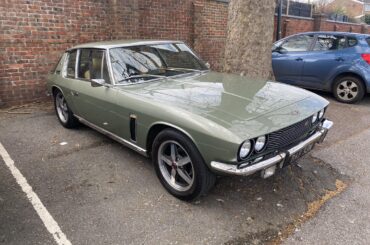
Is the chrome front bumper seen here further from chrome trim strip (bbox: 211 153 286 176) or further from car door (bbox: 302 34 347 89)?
car door (bbox: 302 34 347 89)

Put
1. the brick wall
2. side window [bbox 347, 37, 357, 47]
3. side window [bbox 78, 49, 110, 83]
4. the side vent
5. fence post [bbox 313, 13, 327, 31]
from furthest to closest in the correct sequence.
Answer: fence post [bbox 313, 13, 327, 31] < side window [bbox 347, 37, 357, 47] < the brick wall < side window [bbox 78, 49, 110, 83] < the side vent

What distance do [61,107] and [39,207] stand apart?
266 centimetres

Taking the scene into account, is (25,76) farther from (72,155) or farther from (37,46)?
(72,155)

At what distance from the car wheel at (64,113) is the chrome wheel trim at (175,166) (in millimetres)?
2438

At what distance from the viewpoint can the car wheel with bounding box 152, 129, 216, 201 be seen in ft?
8.92

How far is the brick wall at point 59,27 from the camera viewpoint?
20.4 ft

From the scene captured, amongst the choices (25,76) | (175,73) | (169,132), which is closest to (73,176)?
(169,132)

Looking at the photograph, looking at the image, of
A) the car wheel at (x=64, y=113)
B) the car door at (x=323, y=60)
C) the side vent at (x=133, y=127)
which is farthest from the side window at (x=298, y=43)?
the side vent at (x=133, y=127)

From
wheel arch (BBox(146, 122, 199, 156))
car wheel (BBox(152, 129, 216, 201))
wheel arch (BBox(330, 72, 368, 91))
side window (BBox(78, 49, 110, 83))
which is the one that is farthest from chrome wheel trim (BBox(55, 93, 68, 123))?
wheel arch (BBox(330, 72, 368, 91))

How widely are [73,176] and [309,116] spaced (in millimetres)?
2669

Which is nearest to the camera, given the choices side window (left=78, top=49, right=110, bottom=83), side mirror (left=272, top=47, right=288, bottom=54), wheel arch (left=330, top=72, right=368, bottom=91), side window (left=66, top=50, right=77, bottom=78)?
side window (left=78, top=49, right=110, bottom=83)

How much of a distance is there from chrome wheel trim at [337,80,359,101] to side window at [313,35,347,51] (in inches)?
33.1

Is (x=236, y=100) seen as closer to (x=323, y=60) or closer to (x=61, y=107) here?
(x=61, y=107)

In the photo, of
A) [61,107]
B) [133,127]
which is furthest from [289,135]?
[61,107]
